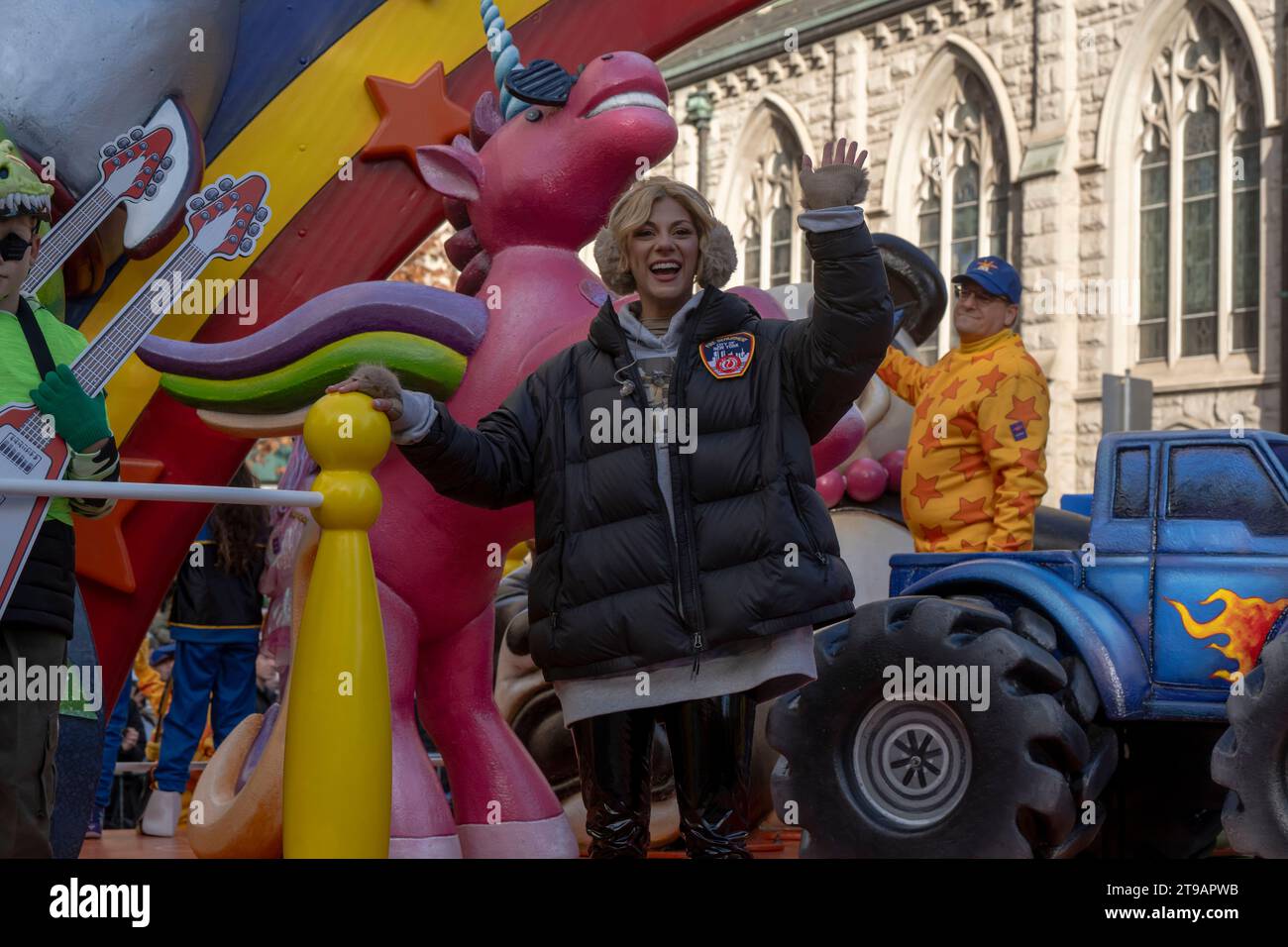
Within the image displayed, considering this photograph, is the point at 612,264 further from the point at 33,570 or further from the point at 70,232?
the point at 70,232

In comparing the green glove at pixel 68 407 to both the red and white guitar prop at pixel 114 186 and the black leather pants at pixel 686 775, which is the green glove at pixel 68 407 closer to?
the black leather pants at pixel 686 775

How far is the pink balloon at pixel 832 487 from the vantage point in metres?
6.12

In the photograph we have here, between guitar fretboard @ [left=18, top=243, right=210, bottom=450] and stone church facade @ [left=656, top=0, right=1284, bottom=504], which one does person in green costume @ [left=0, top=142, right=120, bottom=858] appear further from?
stone church facade @ [left=656, top=0, right=1284, bottom=504]

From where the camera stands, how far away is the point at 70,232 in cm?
478

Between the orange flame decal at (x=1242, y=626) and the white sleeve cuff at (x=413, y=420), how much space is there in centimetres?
224

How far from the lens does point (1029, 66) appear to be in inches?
787

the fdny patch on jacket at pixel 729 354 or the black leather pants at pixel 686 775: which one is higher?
the fdny patch on jacket at pixel 729 354

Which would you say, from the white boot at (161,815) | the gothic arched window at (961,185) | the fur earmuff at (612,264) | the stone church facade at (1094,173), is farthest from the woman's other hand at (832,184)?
the gothic arched window at (961,185)

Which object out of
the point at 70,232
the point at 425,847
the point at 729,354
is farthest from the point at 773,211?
the point at 729,354

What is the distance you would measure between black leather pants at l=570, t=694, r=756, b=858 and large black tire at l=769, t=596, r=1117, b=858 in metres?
1.19

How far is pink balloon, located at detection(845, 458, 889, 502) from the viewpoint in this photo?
20.4 ft
